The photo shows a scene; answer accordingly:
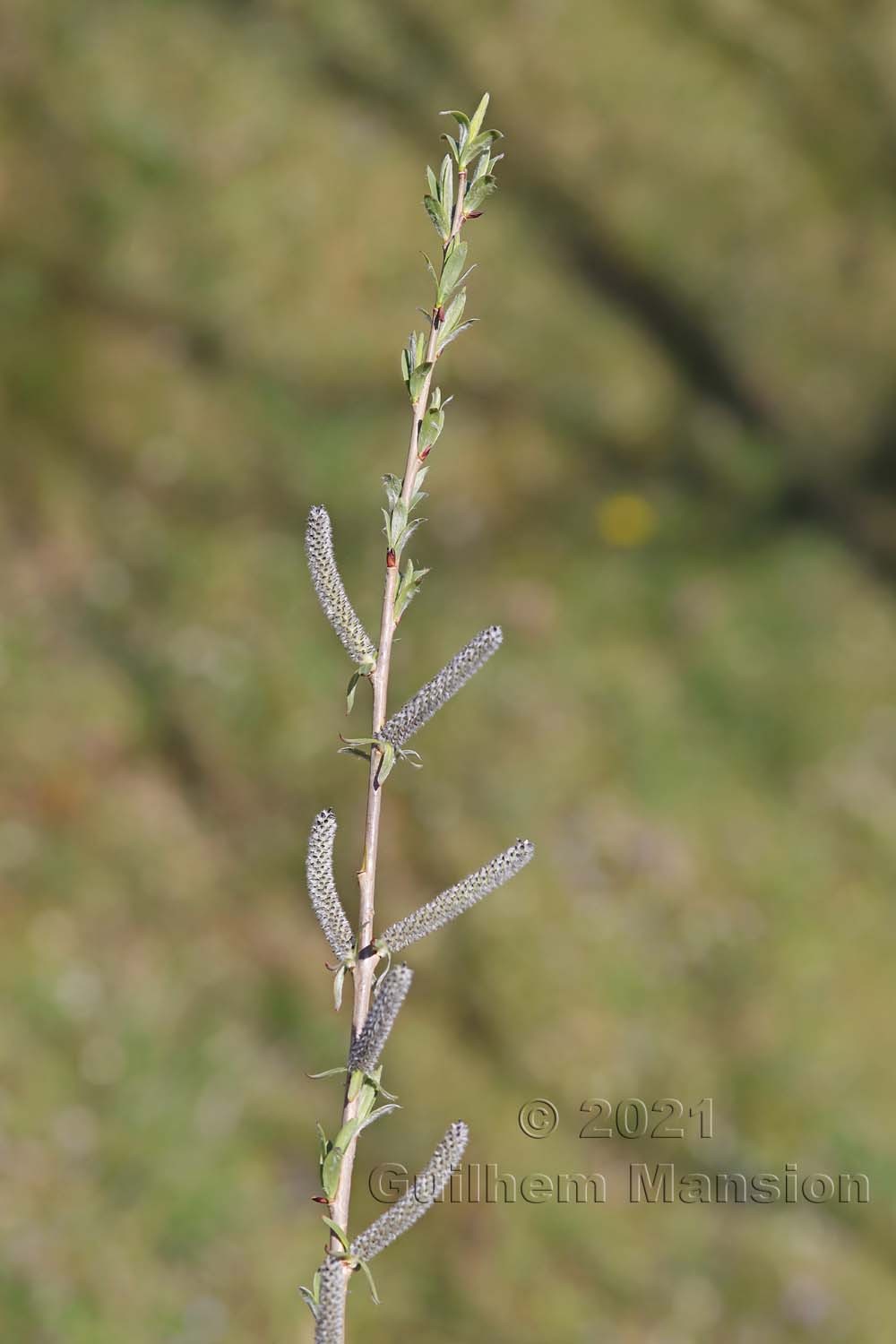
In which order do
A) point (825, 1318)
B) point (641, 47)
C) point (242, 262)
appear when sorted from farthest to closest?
1. point (641, 47)
2. point (242, 262)
3. point (825, 1318)

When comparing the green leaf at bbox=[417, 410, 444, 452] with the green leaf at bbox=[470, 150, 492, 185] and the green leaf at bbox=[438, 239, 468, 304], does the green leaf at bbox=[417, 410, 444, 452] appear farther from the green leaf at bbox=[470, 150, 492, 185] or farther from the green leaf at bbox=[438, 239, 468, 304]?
the green leaf at bbox=[470, 150, 492, 185]

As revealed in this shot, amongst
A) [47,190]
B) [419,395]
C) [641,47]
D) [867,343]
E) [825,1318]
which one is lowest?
[419,395]

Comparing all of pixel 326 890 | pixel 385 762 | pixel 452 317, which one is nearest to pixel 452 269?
pixel 452 317

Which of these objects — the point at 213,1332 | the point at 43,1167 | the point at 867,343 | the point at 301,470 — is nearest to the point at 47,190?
the point at 301,470

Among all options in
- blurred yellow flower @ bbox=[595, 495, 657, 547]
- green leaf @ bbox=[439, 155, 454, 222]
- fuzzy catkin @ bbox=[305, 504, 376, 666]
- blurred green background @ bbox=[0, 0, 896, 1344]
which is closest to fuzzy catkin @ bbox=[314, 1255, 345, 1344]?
fuzzy catkin @ bbox=[305, 504, 376, 666]

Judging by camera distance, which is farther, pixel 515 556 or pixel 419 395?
pixel 515 556

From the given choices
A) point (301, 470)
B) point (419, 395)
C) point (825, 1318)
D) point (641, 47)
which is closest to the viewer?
point (419, 395)

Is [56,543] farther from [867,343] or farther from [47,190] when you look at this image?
[867,343]

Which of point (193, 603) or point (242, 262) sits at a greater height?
point (242, 262)
